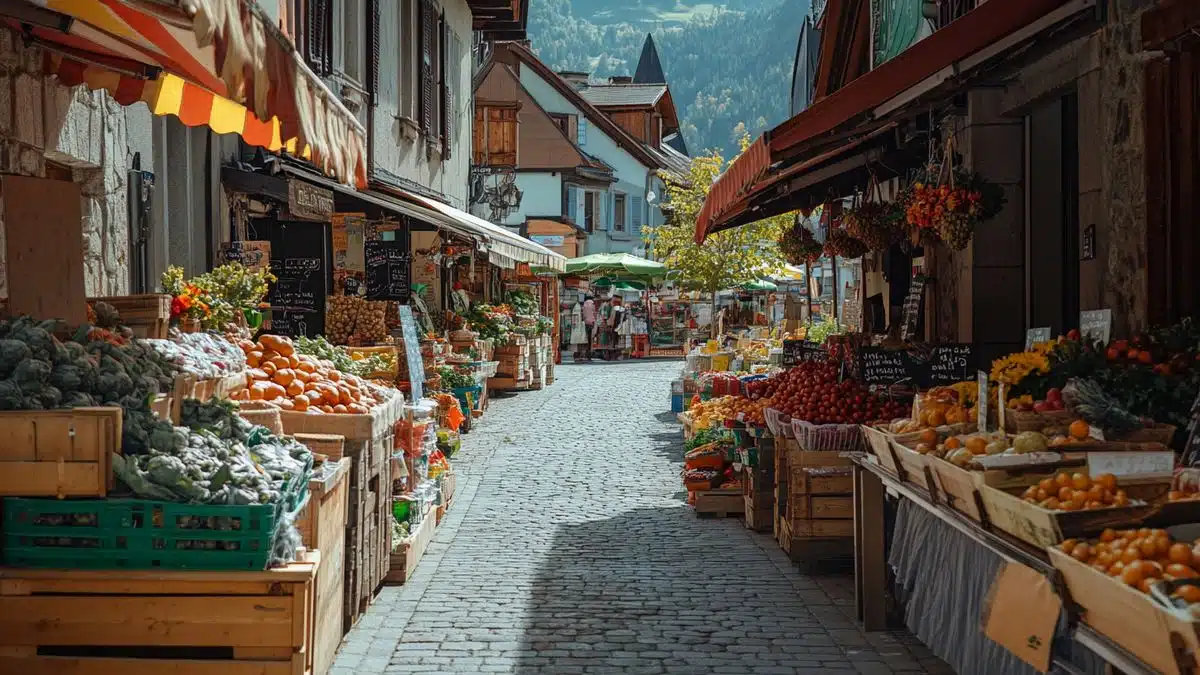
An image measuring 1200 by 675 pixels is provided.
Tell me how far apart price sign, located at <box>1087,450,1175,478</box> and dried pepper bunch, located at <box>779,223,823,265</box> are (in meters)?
11.2

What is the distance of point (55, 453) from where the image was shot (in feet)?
16.9

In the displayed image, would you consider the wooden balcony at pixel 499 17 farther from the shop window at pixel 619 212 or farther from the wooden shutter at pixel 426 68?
the shop window at pixel 619 212

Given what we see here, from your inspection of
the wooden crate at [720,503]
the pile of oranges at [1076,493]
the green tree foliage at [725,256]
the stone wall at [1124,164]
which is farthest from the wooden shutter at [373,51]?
the green tree foliage at [725,256]

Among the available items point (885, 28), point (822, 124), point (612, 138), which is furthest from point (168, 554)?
point (612, 138)

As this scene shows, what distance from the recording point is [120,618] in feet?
16.9

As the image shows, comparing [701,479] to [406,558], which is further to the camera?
[701,479]

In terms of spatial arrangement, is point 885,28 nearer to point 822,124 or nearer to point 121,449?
point 822,124

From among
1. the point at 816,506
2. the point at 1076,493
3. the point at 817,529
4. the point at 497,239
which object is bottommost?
the point at 817,529

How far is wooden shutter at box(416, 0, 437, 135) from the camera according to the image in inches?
870

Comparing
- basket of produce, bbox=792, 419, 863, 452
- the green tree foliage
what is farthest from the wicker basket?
the green tree foliage

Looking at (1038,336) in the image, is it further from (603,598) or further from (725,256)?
(725,256)

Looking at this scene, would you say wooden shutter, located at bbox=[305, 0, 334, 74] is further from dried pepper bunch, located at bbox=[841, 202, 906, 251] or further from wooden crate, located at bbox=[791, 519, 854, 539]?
wooden crate, located at bbox=[791, 519, 854, 539]

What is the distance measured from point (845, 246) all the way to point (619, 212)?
1673 inches

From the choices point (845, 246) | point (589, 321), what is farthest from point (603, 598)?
point (589, 321)
